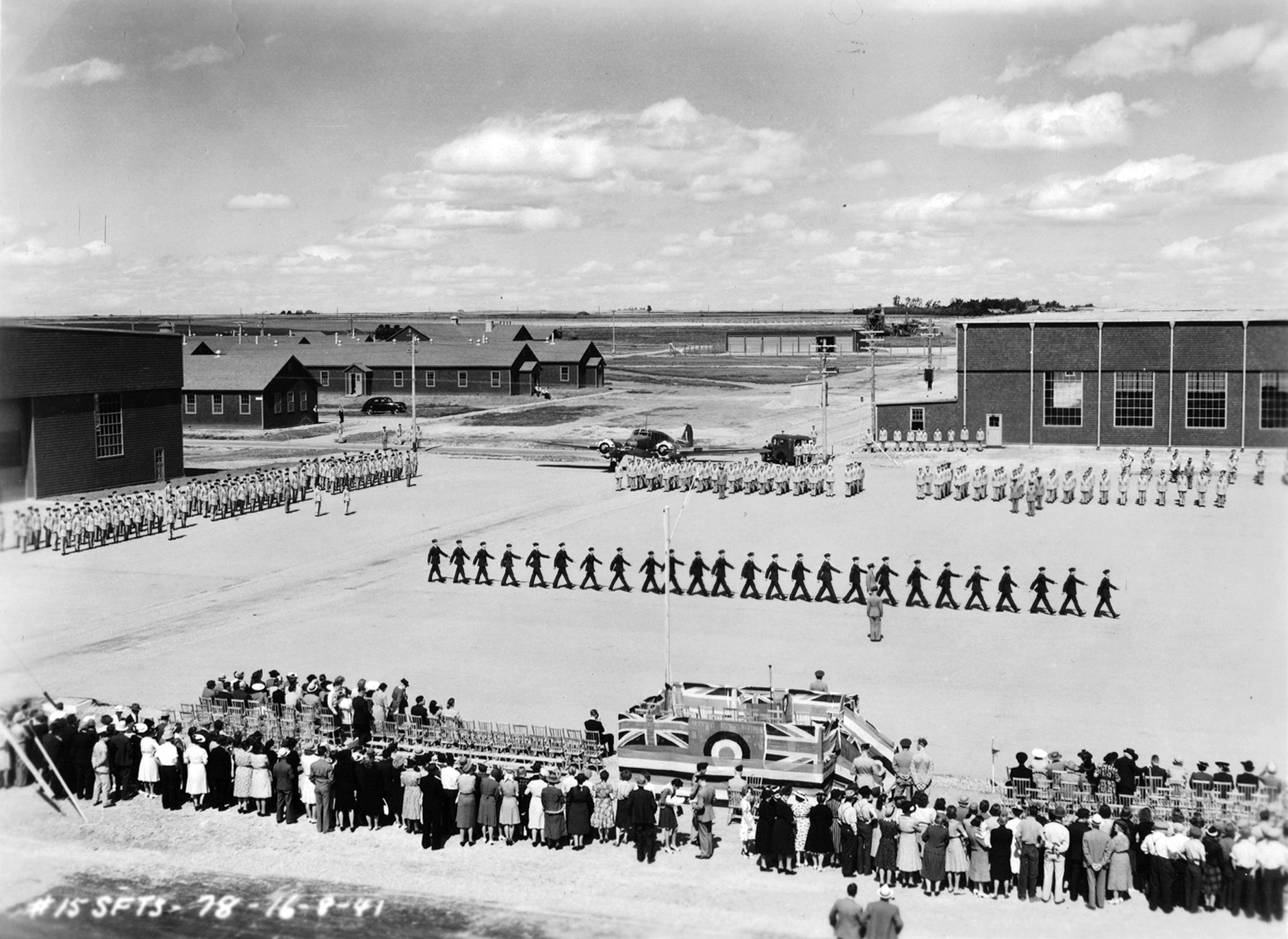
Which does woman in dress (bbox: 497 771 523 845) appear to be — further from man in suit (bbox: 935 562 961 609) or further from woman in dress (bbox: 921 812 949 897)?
man in suit (bbox: 935 562 961 609)

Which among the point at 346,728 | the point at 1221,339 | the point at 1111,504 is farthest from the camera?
the point at 1221,339

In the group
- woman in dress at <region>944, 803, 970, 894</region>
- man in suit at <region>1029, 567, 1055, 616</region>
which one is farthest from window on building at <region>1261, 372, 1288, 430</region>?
woman in dress at <region>944, 803, 970, 894</region>

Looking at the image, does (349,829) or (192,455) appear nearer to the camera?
(349,829)

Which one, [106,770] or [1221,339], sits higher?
[1221,339]

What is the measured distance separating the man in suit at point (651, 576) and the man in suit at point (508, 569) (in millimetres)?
2921

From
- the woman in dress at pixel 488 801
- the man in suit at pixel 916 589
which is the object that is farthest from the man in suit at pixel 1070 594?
the woman in dress at pixel 488 801

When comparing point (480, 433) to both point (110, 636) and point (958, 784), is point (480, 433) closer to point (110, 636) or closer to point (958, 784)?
point (110, 636)

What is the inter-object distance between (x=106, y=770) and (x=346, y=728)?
3.17 m

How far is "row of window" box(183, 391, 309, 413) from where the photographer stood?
73.8 meters

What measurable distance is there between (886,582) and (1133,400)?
113 ft

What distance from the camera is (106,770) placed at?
60.2 ft

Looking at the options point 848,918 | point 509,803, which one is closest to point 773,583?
point 509,803

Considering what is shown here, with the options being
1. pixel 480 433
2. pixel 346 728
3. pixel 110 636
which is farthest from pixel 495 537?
pixel 480 433

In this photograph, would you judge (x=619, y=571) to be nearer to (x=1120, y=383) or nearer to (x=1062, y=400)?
(x=1062, y=400)
